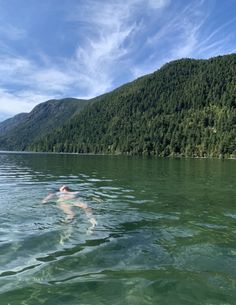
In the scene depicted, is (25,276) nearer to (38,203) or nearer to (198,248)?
(198,248)

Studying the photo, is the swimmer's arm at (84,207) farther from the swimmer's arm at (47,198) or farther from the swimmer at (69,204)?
the swimmer's arm at (47,198)

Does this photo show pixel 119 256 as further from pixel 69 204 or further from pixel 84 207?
pixel 69 204

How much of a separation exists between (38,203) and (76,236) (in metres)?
8.98

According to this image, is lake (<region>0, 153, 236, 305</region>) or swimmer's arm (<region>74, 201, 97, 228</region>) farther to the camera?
swimmer's arm (<region>74, 201, 97, 228</region>)

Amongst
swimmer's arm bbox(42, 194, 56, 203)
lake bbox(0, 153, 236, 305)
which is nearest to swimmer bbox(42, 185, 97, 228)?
swimmer's arm bbox(42, 194, 56, 203)

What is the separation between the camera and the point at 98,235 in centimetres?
1466

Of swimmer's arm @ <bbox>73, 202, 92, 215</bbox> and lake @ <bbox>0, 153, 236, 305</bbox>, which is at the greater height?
swimmer's arm @ <bbox>73, 202, 92, 215</bbox>

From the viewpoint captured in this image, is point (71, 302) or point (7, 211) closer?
point (71, 302)

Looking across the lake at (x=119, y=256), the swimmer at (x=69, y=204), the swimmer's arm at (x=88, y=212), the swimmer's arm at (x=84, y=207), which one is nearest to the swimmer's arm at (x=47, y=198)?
the swimmer at (x=69, y=204)

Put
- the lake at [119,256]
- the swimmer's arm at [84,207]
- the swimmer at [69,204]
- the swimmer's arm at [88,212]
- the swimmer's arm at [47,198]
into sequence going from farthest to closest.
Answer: the swimmer's arm at [47,198]
the swimmer's arm at [84,207]
the swimmer at [69,204]
the swimmer's arm at [88,212]
the lake at [119,256]

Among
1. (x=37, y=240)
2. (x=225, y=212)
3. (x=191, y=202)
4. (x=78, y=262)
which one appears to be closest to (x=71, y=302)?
(x=78, y=262)

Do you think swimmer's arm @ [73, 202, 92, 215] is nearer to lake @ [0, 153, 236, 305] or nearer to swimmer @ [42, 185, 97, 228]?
swimmer @ [42, 185, 97, 228]

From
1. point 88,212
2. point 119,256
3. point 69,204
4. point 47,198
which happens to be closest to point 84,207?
point 88,212

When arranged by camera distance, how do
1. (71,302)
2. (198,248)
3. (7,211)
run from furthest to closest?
(7,211), (198,248), (71,302)
